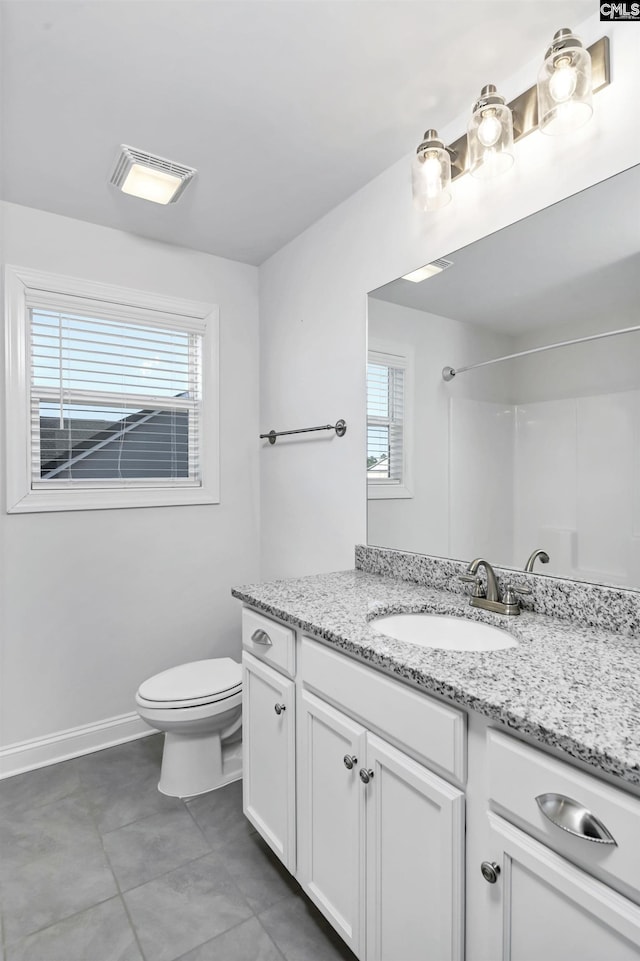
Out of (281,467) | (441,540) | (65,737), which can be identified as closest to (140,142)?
(281,467)

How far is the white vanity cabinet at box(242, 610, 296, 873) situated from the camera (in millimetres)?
1451

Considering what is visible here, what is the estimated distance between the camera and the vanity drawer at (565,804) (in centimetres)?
68

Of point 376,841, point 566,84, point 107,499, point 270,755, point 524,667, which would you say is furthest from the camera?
point 107,499

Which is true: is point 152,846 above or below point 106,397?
below

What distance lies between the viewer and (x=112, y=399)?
245cm

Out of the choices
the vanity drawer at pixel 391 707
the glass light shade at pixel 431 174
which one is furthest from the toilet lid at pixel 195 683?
the glass light shade at pixel 431 174

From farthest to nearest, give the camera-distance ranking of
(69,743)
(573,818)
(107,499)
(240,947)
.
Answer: (107,499) → (69,743) → (240,947) → (573,818)

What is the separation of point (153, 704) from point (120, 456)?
1161 millimetres

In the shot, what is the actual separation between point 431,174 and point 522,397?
76cm

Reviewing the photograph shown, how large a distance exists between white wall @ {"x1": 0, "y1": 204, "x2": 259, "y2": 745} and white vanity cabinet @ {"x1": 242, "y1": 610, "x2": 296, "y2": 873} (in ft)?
3.31

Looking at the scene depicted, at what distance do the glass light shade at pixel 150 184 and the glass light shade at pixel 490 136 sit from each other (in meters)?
1.12

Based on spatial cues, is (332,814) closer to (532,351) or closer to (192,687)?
(192,687)

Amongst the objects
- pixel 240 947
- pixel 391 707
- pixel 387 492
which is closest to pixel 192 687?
pixel 240 947

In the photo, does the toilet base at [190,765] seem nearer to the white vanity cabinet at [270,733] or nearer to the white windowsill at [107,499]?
the white vanity cabinet at [270,733]
